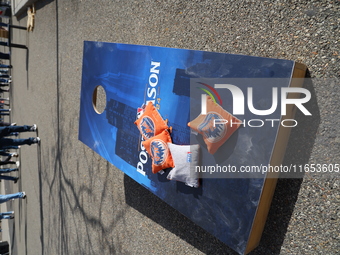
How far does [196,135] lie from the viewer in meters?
1.93

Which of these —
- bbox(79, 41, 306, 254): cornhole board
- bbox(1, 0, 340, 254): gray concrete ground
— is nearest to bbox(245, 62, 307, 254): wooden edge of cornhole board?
bbox(79, 41, 306, 254): cornhole board

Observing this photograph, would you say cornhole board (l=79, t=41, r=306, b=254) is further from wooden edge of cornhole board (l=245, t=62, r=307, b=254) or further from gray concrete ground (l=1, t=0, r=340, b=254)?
gray concrete ground (l=1, t=0, r=340, b=254)

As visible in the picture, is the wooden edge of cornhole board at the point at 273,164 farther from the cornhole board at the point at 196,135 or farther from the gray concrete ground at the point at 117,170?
the gray concrete ground at the point at 117,170

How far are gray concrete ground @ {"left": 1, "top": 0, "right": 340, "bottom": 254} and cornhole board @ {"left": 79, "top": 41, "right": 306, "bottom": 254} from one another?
0.78 feet

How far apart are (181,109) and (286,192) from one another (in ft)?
3.25

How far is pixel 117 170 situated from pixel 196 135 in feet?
6.08

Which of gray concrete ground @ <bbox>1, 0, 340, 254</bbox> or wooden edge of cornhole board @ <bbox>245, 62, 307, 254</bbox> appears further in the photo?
gray concrete ground @ <bbox>1, 0, 340, 254</bbox>

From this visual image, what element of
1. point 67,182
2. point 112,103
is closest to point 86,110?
point 112,103

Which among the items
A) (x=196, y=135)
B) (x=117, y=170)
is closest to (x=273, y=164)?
(x=196, y=135)

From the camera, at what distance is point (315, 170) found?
1.92 m

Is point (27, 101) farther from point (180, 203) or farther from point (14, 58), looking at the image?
point (180, 203)

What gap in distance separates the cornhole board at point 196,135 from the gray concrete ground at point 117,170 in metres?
0.24

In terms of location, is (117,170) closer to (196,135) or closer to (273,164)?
(196,135)

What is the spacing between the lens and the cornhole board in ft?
5.46
